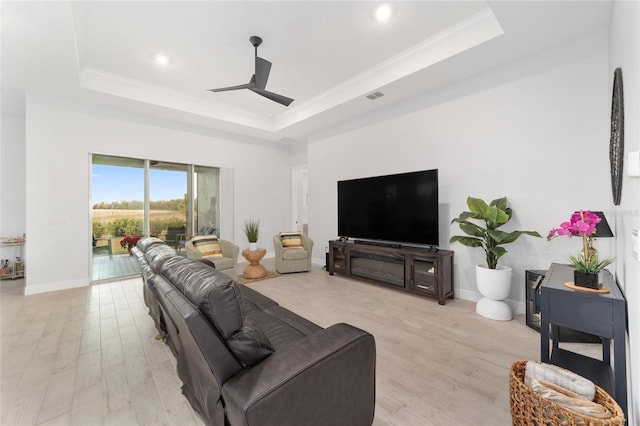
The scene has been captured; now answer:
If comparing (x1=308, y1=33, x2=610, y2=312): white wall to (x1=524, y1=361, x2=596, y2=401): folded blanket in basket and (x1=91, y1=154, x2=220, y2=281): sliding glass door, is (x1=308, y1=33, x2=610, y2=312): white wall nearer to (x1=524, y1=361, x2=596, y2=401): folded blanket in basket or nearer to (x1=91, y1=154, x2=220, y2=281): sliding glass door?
(x1=524, y1=361, x2=596, y2=401): folded blanket in basket

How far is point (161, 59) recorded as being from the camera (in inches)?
142

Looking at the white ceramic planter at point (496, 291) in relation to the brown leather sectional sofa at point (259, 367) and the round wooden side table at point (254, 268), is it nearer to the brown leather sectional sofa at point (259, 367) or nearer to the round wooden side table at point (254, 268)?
the brown leather sectional sofa at point (259, 367)

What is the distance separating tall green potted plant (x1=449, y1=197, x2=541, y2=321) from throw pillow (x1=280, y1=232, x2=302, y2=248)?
294 cm

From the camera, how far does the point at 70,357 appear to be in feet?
7.51

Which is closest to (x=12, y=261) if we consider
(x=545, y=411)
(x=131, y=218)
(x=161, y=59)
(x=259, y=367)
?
(x=131, y=218)

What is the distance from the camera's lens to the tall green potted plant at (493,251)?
294 centimetres

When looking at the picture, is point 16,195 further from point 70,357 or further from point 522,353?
point 522,353

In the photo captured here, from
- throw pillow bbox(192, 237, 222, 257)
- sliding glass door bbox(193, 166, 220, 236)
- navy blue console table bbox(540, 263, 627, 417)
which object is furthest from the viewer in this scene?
sliding glass door bbox(193, 166, 220, 236)

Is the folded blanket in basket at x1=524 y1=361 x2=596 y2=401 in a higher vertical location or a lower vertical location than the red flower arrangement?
lower

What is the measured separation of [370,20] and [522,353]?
3542mm

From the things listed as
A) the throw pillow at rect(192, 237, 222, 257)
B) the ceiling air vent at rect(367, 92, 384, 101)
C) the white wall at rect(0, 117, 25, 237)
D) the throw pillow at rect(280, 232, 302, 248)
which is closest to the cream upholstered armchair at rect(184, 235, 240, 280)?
the throw pillow at rect(192, 237, 222, 257)

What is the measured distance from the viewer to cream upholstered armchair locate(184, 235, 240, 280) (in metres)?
4.23

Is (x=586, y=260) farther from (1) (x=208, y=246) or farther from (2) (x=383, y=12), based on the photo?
(1) (x=208, y=246)

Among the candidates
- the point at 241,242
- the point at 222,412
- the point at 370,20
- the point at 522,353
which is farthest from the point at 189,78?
the point at 522,353
